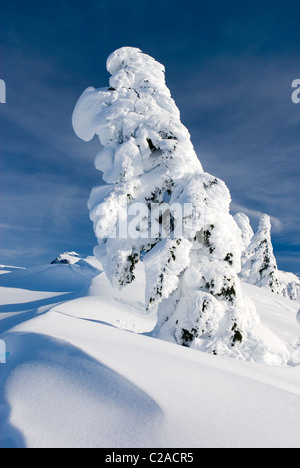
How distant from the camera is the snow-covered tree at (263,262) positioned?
119 ft

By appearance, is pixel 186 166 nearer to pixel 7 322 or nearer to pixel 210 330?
pixel 210 330

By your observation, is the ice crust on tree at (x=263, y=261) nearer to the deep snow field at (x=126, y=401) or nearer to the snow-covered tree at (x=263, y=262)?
the snow-covered tree at (x=263, y=262)

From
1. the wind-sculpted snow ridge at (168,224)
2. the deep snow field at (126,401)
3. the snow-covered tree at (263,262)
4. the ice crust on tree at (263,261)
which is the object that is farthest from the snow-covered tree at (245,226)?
the deep snow field at (126,401)

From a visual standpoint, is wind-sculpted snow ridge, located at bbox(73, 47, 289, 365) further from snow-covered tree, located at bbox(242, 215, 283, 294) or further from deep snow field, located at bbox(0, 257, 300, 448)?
snow-covered tree, located at bbox(242, 215, 283, 294)

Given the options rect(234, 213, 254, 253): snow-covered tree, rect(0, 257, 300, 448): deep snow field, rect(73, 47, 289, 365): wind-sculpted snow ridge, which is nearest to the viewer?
rect(0, 257, 300, 448): deep snow field

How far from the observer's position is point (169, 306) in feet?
27.1

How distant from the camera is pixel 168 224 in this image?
28.0 feet

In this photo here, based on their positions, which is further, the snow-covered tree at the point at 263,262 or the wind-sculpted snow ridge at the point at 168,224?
the snow-covered tree at the point at 263,262

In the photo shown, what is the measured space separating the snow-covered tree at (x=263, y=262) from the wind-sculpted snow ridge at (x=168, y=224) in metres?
30.5

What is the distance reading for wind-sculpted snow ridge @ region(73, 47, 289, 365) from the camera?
24.1ft

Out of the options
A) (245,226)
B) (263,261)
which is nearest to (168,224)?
(263,261)

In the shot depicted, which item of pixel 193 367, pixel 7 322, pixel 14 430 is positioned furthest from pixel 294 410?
pixel 7 322

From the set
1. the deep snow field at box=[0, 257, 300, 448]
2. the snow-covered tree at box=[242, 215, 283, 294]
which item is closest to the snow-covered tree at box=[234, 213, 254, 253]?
the snow-covered tree at box=[242, 215, 283, 294]

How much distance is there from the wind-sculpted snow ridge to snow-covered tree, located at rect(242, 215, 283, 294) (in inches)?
1201
